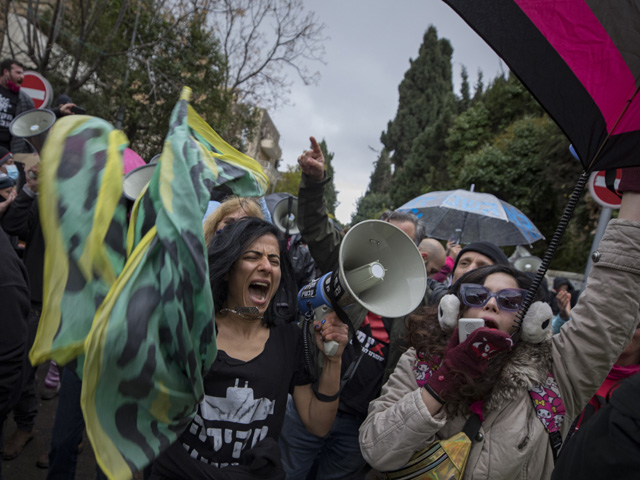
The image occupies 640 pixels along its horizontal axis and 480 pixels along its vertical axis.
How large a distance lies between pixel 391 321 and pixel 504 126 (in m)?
18.6

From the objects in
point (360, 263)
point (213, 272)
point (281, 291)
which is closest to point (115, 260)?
point (213, 272)

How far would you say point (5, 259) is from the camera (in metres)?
1.80

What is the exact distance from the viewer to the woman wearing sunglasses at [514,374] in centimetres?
151

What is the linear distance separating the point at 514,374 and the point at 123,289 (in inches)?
53.3

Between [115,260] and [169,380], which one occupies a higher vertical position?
[115,260]

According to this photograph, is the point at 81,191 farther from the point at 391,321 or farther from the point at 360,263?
the point at 391,321

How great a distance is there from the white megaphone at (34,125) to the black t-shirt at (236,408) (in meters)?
3.35

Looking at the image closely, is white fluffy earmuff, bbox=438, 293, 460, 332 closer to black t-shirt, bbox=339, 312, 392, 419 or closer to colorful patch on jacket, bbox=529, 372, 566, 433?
colorful patch on jacket, bbox=529, 372, 566, 433

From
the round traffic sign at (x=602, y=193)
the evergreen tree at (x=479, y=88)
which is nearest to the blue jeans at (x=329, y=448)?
the round traffic sign at (x=602, y=193)

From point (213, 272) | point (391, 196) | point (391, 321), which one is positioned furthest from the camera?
point (391, 196)

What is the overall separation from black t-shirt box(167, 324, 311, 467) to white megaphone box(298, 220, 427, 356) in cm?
25

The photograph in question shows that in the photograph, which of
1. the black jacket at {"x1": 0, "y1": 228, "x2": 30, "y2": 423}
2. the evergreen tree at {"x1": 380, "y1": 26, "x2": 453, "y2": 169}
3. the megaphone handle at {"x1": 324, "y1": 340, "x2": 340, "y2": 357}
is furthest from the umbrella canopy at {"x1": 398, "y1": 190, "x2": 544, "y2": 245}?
the evergreen tree at {"x1": 380, "y1": 26, "x2": 453, "y2": 169}

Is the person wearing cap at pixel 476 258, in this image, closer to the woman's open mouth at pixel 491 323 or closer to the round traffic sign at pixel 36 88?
the woman's open mouth at pixel 491 323

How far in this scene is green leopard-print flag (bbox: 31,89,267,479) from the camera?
40.1 inches
